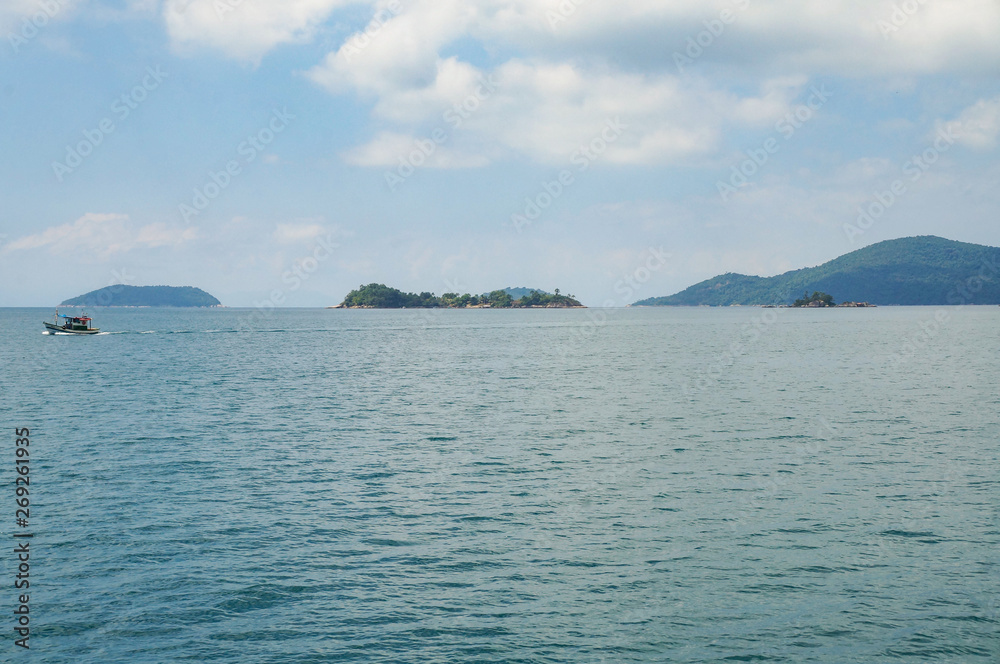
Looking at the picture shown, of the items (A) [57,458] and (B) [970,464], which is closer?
(B) [970,464]

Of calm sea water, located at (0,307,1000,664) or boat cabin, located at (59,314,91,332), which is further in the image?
boat cabin, located at (59,314,91,332)

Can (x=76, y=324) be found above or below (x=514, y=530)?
above

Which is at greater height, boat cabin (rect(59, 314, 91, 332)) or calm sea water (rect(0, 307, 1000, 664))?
boat cabin (rect(59, 314, 91, 332))

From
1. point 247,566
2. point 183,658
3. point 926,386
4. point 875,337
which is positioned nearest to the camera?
point 183,658

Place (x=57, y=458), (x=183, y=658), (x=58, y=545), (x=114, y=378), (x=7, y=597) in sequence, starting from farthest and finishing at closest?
(x=114, y=378), (x=57, y=458), (x=58, y=545), (x=7, y=597), (x=183, y=658)

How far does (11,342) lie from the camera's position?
149750 millimetres

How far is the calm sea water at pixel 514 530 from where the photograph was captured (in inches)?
735

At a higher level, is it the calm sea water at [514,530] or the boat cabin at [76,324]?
the boat cabin at [76,324]

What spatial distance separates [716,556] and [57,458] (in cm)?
3509

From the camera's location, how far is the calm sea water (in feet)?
61.3

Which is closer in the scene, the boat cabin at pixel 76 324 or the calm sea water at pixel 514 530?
the calm sea water at pixel 514 530

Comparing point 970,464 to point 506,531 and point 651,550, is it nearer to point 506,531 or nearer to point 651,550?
point 651,550

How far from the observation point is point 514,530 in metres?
26.5

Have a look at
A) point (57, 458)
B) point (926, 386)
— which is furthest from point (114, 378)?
point (926, 386)
